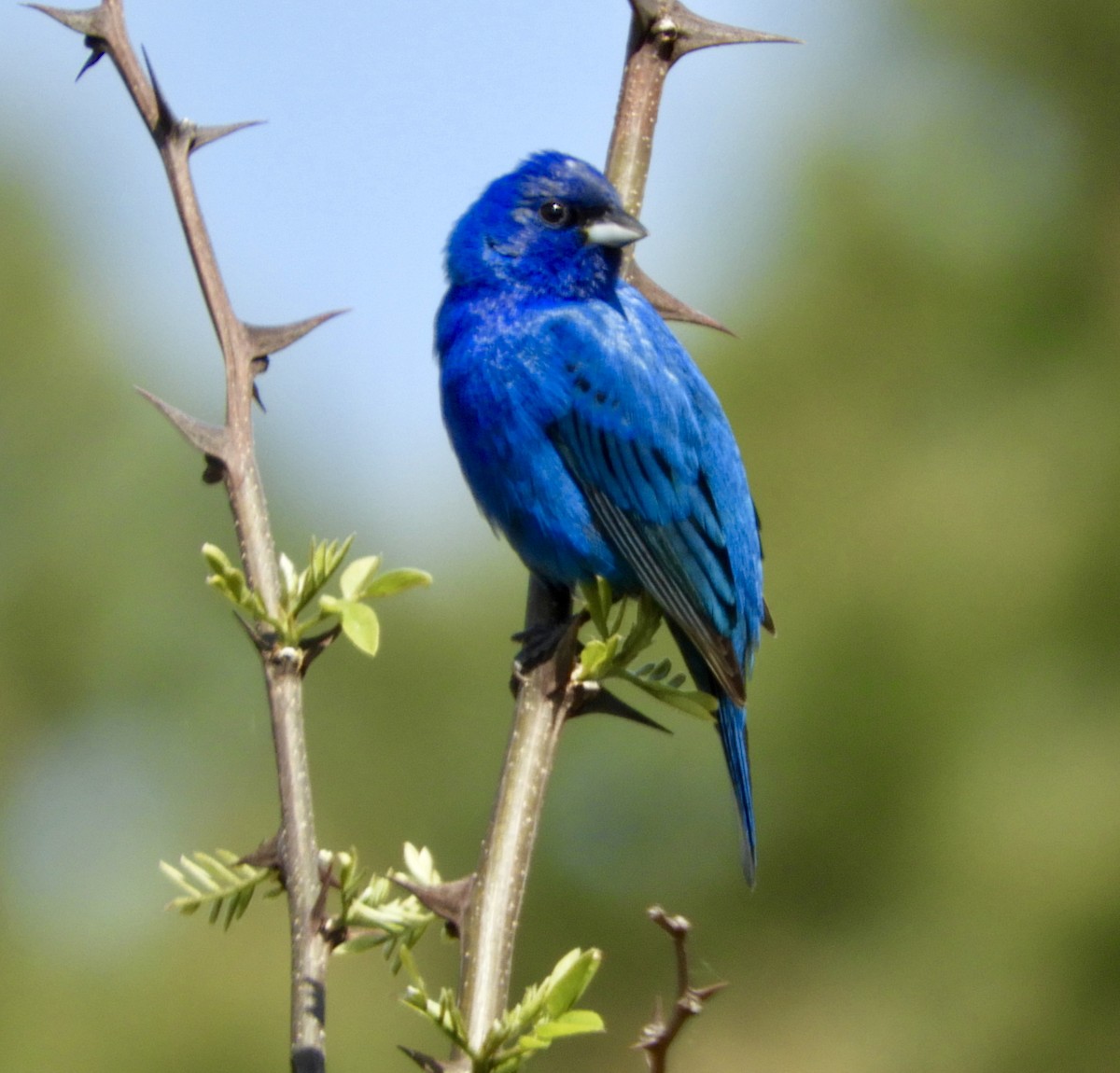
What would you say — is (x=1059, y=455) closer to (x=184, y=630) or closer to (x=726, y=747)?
(x=184, y=630)

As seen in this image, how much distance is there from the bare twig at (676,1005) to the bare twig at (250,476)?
31cm

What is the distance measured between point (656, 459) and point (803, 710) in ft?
54.8

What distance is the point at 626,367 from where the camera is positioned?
4082 mm

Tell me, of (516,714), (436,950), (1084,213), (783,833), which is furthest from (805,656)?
(516,714)

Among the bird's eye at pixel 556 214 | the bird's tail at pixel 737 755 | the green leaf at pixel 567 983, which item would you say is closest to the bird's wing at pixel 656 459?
the bird's tail at pixel 737 755

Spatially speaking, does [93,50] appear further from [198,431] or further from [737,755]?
[737,755]

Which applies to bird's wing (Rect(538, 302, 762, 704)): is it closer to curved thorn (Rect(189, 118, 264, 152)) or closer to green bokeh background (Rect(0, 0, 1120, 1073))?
curved thorn (Rect(189, 118, 264, 152))

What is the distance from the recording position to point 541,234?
4.47 meters

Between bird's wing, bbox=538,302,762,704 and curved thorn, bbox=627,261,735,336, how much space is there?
3.17ft

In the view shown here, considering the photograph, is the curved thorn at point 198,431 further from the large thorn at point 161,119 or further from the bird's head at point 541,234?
the bird's head at point 541,234

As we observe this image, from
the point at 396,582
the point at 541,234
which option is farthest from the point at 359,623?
the point at 541,234

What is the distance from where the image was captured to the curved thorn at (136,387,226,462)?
171 centimetres

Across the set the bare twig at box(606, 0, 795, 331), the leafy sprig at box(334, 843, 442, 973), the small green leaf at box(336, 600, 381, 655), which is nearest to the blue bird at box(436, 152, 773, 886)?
the bare twig at box(606, 0, 795, 331)

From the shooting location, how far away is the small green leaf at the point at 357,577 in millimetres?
1706
